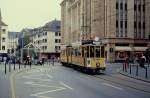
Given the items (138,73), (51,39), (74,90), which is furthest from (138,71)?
(51,39)

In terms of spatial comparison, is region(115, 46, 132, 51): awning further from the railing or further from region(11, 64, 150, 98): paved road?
region(11, 64, 150, 98): paved road

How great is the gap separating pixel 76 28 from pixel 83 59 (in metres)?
69.2

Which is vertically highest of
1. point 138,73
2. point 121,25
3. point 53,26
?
point 53,26

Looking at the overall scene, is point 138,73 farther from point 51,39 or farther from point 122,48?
point 51,39

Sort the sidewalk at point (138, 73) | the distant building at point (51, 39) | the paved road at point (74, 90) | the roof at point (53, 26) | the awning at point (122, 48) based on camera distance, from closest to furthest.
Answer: the paved road at point (74, 90), the sidewalk at point (138, 73), the awning at point (122, 48), the distant building at point (51, 39), the roof at point (53, 26)

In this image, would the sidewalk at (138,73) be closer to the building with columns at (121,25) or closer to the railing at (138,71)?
the railing at (138,71)

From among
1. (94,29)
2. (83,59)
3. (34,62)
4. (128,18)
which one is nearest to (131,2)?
(128,18)

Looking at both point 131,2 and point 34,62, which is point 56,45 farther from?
point 34,62

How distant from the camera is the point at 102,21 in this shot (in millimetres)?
88562

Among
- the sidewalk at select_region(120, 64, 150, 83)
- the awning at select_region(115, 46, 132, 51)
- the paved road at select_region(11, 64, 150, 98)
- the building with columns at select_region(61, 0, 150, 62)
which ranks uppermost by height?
the building with columns at select_region(61, 0, 150, 62)

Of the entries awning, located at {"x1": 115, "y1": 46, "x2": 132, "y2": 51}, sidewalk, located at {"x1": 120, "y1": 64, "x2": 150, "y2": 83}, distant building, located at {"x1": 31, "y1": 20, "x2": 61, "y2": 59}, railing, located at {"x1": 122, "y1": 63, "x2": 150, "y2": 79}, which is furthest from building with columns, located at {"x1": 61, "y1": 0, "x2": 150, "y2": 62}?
distant building, located at {"x1": 31, "y1": 20, "x2": 61, "y2": 59}

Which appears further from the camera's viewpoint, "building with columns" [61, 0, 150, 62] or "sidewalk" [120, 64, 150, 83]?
"building with columns" [61, 0, 150, 62]

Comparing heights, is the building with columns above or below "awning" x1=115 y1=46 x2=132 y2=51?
above

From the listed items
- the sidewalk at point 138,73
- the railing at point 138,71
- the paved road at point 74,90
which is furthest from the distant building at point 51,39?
the paved road at point 74,90
